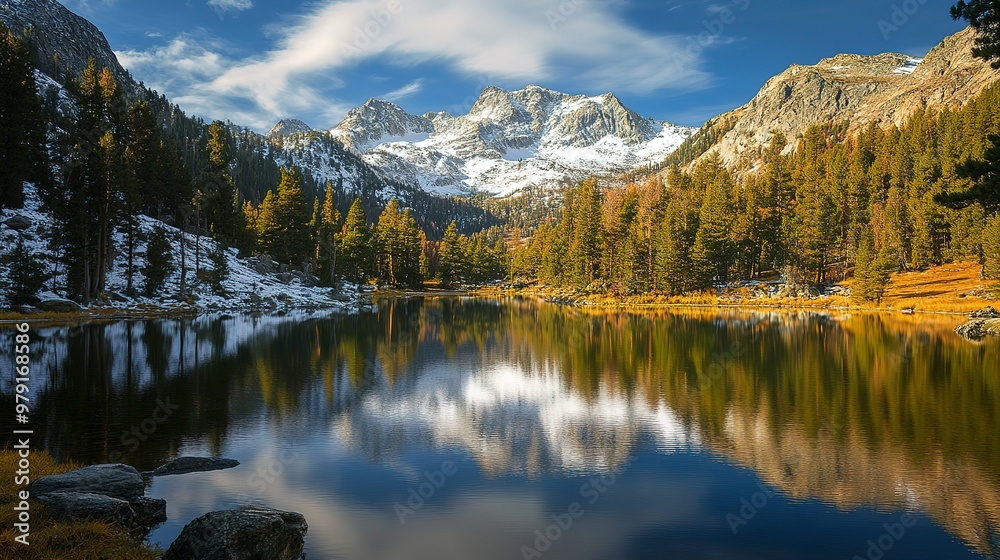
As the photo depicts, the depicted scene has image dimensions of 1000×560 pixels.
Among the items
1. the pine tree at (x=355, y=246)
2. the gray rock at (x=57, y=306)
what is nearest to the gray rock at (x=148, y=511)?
the gray rock at (x=57, y=306)

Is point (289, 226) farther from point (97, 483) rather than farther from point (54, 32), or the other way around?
point (54, 32)

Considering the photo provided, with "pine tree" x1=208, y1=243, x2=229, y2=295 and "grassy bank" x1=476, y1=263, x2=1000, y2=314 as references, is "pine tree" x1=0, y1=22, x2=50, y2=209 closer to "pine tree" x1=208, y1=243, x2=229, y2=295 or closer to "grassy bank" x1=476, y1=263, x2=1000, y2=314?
Result: "pine tree" x1=208, y1=243, x2=229, y2=295

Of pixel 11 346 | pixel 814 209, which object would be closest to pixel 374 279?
pixel 814 209

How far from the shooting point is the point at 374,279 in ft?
478

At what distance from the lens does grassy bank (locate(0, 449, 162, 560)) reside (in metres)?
8.64

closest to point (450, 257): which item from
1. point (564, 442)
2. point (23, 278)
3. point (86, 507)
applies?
point (23, 278)

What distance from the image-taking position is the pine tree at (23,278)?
47.6 metres

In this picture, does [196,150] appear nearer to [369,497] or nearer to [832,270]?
[832,270]

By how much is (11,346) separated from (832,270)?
112 meters

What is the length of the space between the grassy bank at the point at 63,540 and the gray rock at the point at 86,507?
157mm

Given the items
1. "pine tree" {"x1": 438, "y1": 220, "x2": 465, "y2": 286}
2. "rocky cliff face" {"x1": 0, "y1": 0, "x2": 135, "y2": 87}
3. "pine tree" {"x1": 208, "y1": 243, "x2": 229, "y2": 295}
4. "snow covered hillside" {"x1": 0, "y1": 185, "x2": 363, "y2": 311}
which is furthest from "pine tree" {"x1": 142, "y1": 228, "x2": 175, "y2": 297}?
"rocky cliff face" {"x1": 0, "y1": 0, "x2": 135, "y2": 87}

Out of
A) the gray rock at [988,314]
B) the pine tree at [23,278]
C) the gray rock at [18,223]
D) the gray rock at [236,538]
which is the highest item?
the gray rock at [18,223]

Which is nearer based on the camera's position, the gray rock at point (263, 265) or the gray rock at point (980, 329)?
the gray rock at point (980, 329)

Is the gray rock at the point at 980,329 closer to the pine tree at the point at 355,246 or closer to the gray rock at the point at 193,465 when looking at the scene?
the gray rock at the point at 193,465
